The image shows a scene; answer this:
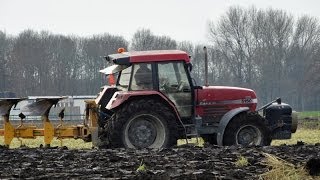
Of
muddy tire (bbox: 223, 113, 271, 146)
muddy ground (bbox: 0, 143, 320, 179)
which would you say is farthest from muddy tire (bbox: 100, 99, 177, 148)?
muddy ground (bbox: 0, 143, 320, 179)

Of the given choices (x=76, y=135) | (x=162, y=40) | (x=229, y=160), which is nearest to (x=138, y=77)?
(x=76, y=135)

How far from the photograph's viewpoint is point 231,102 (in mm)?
14664

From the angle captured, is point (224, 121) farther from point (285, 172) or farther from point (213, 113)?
point (285, 172)

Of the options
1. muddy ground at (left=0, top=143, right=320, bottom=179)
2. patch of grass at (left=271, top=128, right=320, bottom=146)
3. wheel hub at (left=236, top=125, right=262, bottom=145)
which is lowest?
patch of grass at (left=271, top=128, right=320, bottom=146)

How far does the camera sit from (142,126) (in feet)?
44.1

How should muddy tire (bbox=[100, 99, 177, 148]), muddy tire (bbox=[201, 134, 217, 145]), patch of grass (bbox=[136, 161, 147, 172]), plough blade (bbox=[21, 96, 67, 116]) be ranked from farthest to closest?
muddy tire (bbox=[201, 134, 217, 145]), plough blade (bbox=[21, 96, 67, 116]), muddy tire (bbox=[100, 99, 177, 148]), patch of grass (bbox=[136, 161, 147, 172])

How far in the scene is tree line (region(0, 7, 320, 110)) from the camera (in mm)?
61969

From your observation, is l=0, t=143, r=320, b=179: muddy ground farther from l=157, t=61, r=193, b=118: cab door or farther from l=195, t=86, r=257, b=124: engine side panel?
l=195, t=86, r=257, b=124: engine side panel

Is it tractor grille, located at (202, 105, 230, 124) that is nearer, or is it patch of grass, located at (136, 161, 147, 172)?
patch of grass, located at (136, 161, 147, 172)

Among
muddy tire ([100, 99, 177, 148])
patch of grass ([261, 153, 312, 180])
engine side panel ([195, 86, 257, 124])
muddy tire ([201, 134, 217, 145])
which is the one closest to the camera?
patch of grass ([261, 153, 312, 180])

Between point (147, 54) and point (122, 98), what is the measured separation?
122cm

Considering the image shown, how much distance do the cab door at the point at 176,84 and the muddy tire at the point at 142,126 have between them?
41cm

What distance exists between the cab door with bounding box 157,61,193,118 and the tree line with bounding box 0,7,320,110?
45.7 m

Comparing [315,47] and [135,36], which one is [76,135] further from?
[315,47]
